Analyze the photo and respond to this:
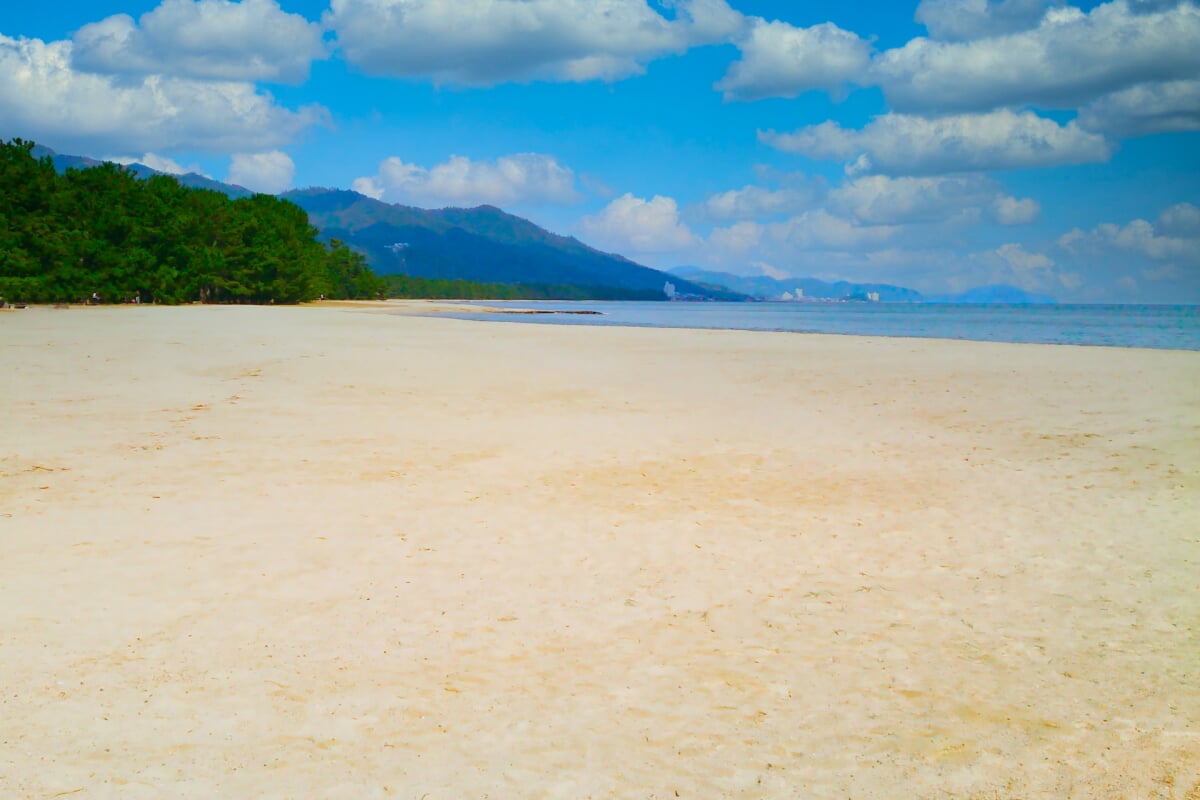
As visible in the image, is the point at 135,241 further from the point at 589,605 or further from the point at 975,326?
the point at 589,605

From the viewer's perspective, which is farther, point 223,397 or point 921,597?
point 223,397

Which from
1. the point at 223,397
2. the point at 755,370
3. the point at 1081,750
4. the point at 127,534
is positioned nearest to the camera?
the point at 1081,750

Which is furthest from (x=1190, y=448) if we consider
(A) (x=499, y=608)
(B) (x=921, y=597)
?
(A) (x=499, y=608)

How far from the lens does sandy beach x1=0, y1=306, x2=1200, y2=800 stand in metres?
4.36

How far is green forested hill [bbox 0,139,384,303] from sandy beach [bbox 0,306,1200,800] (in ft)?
163

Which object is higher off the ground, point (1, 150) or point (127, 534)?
point (1, 150)

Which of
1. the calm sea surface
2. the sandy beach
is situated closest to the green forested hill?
the calm sea surface

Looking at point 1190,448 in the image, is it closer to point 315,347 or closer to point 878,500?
point 878,500

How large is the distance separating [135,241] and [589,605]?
68.9 metres

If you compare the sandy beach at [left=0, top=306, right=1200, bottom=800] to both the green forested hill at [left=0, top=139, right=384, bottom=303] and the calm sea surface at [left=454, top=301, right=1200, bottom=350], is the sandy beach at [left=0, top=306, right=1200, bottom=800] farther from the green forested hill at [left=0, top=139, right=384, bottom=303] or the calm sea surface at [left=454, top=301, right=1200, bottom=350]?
the green forested hill at [left=0, top=139, right=384, bottom=303]

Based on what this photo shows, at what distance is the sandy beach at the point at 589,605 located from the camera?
4.36m

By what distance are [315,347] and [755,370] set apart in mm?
14330

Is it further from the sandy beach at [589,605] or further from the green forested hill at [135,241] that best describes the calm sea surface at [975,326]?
the sandy beach at [589,605]

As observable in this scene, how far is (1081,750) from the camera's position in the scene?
4496mm
